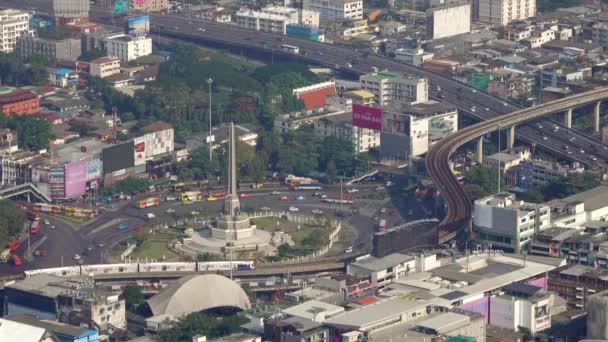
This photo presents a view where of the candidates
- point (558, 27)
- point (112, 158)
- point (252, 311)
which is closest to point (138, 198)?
point (112, 158)

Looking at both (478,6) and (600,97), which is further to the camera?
(478,6)

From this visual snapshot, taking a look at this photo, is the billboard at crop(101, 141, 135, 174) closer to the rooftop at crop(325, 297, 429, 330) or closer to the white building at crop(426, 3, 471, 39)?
the rooftop at crop(325, 297, 429, 330)

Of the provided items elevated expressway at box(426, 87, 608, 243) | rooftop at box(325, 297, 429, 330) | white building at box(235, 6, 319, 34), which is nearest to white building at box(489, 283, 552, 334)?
rooftop at box(325, 297, 429, 330)

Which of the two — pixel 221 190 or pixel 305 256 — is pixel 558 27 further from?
pixel 305 256

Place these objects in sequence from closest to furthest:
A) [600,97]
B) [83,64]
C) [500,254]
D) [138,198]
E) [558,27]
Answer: [500,254]
[138,198]
[600,97]
[83,64]
[558,27]

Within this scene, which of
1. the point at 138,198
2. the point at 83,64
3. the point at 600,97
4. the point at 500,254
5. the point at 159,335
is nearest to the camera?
the point at 159,335

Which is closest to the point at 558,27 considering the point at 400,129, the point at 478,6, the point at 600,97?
the point at 478,6

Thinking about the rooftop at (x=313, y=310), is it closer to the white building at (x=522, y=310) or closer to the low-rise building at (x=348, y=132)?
the white building at (x=522, y=310)
